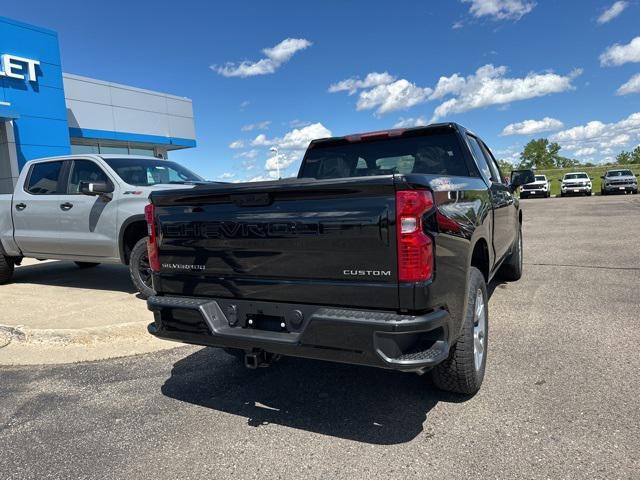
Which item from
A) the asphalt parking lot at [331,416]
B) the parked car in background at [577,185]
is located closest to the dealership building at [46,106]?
the asphalt parking lot at [331,416]

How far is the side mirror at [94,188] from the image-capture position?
19.6 feet

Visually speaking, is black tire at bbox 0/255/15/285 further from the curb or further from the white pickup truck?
the curb

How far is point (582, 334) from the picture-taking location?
4434 millimetres

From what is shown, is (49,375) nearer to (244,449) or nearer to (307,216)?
(244,449)

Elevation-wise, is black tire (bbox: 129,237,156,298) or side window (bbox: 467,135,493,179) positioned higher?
side window (bbox: 467,135,493,179)

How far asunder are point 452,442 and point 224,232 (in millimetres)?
1842

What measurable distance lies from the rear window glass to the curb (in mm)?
2341

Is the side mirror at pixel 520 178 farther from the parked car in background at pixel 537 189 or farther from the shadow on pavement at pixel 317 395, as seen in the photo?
the parked car in background at pixel 537 189

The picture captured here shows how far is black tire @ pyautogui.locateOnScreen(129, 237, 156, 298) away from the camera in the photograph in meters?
5.84

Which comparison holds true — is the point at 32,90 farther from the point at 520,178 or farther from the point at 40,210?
the point at 520,178

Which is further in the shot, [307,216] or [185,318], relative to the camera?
[185,318]

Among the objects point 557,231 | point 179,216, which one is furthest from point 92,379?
point 557,231

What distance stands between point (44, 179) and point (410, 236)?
6.53m

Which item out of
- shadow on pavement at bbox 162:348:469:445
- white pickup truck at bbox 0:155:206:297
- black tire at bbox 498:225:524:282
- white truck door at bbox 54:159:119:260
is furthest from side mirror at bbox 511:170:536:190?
white truck door at bbox 54:159:119:260
